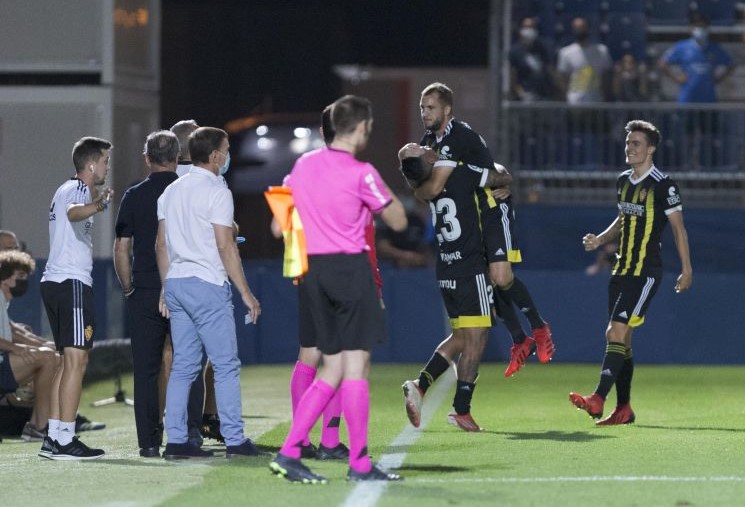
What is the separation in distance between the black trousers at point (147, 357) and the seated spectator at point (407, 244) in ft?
41.0

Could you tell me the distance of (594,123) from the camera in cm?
2005

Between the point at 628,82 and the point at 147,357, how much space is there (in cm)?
1235

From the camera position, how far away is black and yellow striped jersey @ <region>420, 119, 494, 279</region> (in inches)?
392

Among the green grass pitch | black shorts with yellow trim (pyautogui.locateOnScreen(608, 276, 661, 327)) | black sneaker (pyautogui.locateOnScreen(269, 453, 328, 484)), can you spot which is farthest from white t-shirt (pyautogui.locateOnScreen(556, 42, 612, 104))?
black sneaker (pyautogui.locateOnScreen(269, 453, 328, 484))

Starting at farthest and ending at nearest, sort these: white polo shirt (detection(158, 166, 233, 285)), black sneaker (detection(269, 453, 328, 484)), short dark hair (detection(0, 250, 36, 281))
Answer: short dark hair (detection(0, 250, 36, 281))
white polo shirt (detection(158, 166, 233, 285))
black sneaker (detection(269, 453, 328, 484))

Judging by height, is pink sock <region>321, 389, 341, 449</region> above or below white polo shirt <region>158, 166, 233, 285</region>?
below

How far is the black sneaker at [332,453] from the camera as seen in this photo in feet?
28.1

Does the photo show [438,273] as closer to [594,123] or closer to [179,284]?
[179,284]

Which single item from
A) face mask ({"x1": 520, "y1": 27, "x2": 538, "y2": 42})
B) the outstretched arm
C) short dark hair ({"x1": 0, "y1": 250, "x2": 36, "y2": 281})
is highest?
face mask ({"x1": 520, "y1": 27, "x2": 538, "y2": 42})

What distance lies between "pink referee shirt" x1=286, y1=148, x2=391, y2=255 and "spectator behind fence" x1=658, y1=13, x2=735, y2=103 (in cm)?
1344

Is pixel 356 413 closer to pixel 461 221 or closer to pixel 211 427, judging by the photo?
pixel 211 427

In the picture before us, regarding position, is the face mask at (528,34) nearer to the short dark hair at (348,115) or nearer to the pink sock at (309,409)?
the short dark hair at (348,115)

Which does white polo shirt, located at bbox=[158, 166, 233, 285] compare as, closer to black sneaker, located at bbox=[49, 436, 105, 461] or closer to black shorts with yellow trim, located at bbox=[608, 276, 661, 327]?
black sneaker, located at bbox=[49, 436, 105, 461]

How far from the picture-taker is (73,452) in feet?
29.9
